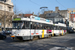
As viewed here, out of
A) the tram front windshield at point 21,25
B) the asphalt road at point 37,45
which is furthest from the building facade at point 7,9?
the asphalt road at point 37,45

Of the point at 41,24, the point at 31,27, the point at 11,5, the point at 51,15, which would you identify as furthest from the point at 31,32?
the point at 51,15

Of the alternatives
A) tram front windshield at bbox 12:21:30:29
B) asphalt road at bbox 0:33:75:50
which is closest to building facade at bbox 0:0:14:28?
tram front windshield at bbox 12:21:30:29

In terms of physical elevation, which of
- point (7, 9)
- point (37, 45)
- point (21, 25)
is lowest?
point (37, 45)

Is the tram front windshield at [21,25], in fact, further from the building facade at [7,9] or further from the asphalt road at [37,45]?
the building facade at [7,9]

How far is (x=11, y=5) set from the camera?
5978 centimetres

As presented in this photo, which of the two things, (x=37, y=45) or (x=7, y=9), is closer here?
(x=37, y=45)

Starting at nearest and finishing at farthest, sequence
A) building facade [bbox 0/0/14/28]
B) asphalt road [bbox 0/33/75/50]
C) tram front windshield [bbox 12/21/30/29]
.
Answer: asphalt road [bbox 0/33/75/50], tram front windshield [bbox 12/21/30/29], building facade [bbox 0/0/14/28]

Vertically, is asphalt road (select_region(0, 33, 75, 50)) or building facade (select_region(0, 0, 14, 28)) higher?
building facade (select_region(0, 0, 14, 28))

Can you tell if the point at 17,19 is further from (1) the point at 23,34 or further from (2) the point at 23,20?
(1) the point at 23,34

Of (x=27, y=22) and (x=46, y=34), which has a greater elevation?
(x=27, y=22)

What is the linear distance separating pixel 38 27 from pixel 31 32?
239 cm

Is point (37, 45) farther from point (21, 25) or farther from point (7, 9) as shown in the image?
point (7, 9)

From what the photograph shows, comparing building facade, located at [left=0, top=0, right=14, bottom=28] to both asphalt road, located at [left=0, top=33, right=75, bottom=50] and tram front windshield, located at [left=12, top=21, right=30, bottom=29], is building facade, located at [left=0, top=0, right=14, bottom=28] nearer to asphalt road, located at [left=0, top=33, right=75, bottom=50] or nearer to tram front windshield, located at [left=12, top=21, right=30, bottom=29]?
tram front windshield, located at [left=12, top=21, right=30, bottom=29]

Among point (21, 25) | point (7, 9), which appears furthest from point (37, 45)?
point (7, 9)
